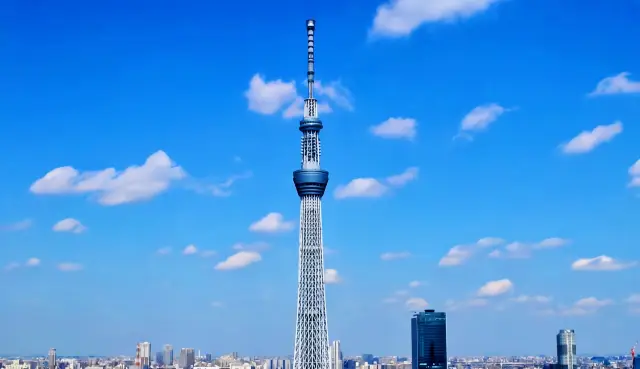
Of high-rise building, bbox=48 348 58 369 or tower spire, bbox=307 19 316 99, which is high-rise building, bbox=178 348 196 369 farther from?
tower spire, bbox=307 19 316 99

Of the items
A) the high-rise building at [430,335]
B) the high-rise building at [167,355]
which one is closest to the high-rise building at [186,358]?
→ the high-rise building at [167,355]

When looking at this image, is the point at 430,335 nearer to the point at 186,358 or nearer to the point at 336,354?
the point at 336,354

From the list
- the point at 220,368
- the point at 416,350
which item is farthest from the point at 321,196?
the point at 220,368

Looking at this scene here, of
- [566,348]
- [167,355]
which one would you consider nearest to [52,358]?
[167,355]

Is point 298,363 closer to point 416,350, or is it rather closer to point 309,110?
point 309,110

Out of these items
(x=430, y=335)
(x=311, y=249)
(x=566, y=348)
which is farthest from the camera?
(x=566, y=348)

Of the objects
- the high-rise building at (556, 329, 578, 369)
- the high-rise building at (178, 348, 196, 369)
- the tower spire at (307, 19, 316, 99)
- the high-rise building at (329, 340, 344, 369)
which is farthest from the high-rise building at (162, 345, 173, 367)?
the tower spire at (307, 19, 316, 99)

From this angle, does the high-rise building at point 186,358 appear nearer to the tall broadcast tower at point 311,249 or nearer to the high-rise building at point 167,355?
the high-rise building at point 167,355
